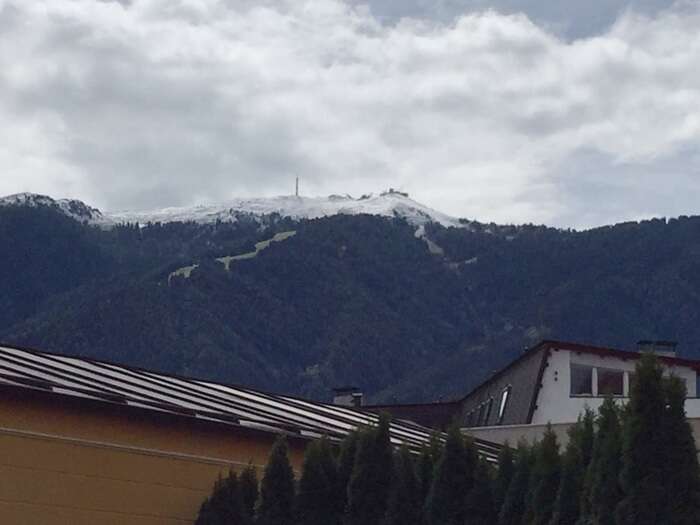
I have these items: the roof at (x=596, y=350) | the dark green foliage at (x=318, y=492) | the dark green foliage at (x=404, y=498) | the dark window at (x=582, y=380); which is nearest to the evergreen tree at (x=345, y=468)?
the dark green foliage at (x=318, y=492)

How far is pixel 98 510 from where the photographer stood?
23.2 m

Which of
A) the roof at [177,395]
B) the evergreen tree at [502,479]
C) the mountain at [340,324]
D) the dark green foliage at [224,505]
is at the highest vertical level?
the mountain at [340,324]

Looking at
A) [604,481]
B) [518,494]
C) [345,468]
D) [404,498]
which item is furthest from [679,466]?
[345,468]

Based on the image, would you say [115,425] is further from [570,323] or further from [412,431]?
[570,323]

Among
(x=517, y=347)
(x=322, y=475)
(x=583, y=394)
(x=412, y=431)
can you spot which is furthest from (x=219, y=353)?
(x=322, y=475)

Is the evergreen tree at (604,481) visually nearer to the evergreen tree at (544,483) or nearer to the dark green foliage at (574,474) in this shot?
the dark green foliage at (574,474)

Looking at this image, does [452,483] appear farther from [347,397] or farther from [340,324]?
[340,324]

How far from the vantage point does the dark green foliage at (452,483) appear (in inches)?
820

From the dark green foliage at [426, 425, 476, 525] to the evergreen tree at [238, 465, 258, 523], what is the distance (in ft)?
11.0

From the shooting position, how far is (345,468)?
22.2 metres

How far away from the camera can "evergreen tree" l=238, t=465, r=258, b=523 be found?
23.2 metres

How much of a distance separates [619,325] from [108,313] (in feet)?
189

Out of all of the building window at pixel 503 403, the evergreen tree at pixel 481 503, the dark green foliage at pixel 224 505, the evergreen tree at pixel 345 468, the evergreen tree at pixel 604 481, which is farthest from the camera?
the building window at pixel 503 403

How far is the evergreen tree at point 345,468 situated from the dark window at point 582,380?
945 inches
